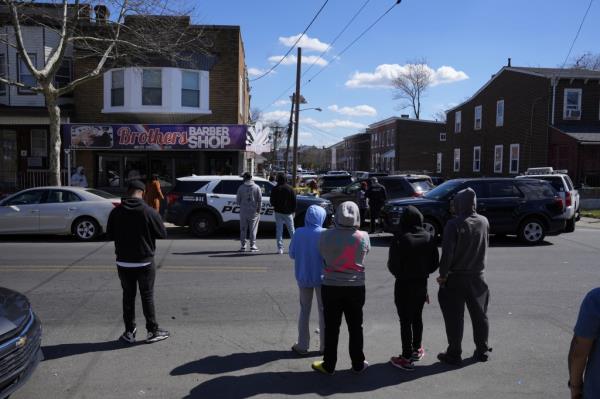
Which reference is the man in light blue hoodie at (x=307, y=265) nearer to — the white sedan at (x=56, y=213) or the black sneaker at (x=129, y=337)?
the black sneaker at (x=129, y=337)

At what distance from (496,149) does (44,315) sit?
3241cm

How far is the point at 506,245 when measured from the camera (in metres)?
13.2

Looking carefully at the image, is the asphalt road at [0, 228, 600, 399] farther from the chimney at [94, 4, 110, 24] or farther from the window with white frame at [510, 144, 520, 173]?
the window with white frame at [510, 144, 520, 173]

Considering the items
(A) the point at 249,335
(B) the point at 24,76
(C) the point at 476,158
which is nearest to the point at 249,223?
(A) the point at 249,335

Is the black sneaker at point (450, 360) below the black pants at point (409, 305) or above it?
below

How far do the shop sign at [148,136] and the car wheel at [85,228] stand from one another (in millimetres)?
8052

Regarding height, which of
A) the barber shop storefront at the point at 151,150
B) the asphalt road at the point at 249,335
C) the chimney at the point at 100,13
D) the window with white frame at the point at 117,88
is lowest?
the asphalt road at the point at 249,335

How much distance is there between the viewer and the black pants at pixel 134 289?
5262 mm

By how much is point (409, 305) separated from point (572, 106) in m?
28.9

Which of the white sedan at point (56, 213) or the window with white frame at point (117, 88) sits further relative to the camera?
→ the window with white frame at point (117, 88)

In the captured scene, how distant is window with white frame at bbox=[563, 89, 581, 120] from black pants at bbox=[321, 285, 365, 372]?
28.8 m

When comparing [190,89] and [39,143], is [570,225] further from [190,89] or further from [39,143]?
[39,143]

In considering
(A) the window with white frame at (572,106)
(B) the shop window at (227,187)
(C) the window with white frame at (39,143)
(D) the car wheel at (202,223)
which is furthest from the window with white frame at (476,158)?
(C) the window with white frame at (39,143)

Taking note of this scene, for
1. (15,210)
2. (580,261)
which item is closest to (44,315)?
(15,210)
